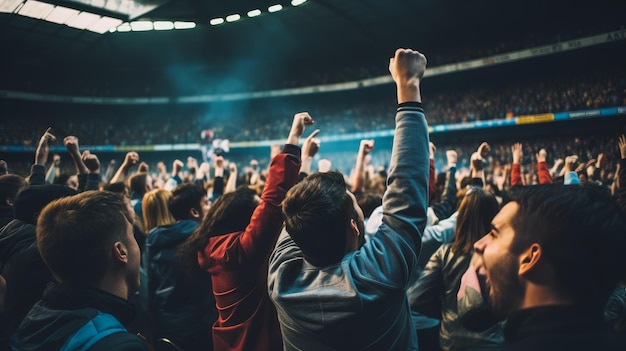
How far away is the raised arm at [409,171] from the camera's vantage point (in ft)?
5.49

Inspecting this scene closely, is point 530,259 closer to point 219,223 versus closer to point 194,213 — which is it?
point 219,223

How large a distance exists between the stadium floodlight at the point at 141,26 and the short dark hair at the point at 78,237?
930 inches

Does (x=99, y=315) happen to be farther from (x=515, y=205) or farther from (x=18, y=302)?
(x=515, y=205)

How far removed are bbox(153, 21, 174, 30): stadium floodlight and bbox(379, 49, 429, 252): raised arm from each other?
23.7m

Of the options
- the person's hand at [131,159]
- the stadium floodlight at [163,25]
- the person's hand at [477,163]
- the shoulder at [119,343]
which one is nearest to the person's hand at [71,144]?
the person's hand at [131,159]

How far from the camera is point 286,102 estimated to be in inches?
1223

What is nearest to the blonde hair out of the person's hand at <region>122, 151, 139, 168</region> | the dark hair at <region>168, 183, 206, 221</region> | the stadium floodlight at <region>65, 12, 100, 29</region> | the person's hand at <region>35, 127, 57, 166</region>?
the dark hair at <region>168, 183, 206, 221</region>

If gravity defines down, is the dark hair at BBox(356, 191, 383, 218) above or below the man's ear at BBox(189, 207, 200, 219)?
below

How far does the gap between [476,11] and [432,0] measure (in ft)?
9.40

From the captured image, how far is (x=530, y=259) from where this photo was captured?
1289mm

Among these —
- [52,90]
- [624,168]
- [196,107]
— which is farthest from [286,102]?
[624,168]

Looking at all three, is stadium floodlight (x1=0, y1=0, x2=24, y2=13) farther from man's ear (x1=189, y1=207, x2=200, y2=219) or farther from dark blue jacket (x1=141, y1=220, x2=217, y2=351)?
dark blue jacket (x1=141, y1=220, x2=217, y2=351)

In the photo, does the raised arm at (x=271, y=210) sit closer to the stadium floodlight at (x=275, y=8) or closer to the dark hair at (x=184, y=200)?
the dark hair at (x=184, y=200)

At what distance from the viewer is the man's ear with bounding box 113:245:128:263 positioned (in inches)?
69.2
